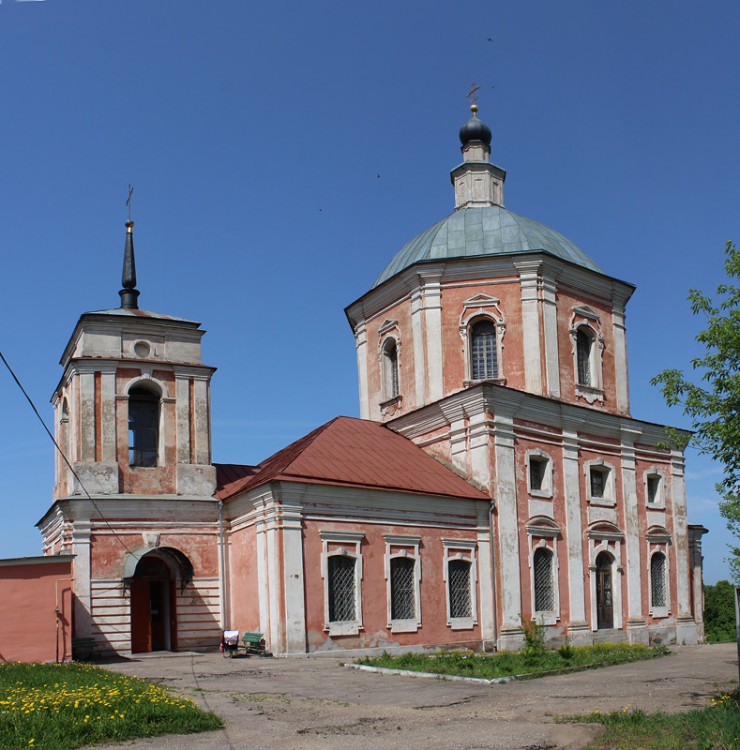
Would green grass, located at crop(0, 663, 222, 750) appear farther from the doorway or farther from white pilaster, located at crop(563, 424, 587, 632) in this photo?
white pilaster, located at crop(563, 424, 587, 632)

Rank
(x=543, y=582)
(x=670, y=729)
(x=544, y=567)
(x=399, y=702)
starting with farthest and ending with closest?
(x=544, y=567), (x=543, y=582), (x=399, y=702), (x=670, y=729)

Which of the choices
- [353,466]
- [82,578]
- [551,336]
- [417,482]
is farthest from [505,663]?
[551,336]

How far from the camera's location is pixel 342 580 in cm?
2100

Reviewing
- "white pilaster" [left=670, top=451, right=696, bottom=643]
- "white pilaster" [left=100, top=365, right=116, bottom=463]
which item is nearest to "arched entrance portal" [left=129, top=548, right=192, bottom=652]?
"white pilaster" [left=100, top=365, right=116, bottom=463]

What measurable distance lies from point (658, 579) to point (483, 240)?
38.1 feet

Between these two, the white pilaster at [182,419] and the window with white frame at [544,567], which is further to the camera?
the window with white frame at [544,567]

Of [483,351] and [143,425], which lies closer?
[143,425]

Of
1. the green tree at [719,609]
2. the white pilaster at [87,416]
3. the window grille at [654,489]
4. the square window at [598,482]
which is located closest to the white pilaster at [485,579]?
the square window at [598,482]

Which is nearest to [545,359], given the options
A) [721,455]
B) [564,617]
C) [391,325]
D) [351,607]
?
[391,325]

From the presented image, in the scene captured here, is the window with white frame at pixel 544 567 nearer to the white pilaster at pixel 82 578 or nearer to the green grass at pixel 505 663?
the green grass at pixel 505 663

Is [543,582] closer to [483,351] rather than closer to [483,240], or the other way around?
[483,351]

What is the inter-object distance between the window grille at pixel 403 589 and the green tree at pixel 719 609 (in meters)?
18.9

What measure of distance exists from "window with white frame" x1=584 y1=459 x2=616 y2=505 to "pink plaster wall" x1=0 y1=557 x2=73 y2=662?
48.7ft

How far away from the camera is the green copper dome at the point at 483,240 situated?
27188 mm
